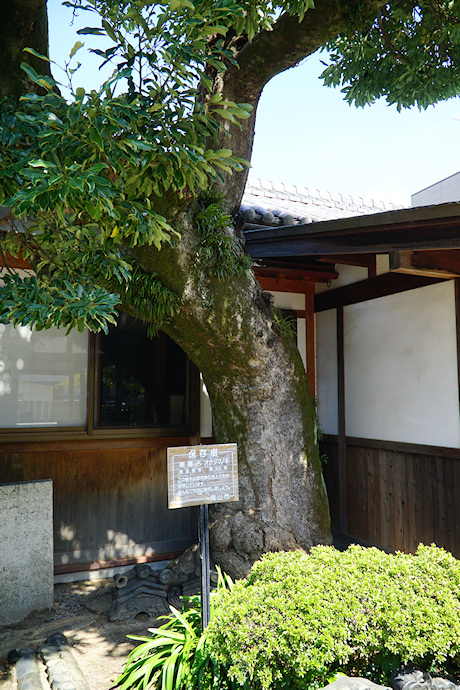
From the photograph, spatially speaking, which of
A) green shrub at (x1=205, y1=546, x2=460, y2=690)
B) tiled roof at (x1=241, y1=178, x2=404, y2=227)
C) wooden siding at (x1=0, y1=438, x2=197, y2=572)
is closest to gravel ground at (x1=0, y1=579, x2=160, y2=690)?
wooden siding at (x1=0, y1=438, x2=197, y2=572)

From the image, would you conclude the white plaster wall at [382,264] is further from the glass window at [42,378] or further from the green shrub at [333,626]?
the green shrub at [333,626]

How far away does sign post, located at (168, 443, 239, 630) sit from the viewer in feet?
9.86

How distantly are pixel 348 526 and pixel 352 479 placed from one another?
0.57 m

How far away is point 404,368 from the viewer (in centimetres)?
541

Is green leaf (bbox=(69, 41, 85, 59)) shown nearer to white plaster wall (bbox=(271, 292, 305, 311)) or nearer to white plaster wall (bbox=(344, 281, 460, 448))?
white plaster wall (bbox=(344, 281, 460, 448))

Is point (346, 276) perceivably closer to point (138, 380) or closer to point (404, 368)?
point (404, 368)

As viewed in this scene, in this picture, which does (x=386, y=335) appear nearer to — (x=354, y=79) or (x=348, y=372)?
(x=348, y=372)

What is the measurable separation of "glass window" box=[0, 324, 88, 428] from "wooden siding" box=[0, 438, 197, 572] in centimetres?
28

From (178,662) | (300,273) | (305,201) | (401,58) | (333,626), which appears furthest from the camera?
(305,201)

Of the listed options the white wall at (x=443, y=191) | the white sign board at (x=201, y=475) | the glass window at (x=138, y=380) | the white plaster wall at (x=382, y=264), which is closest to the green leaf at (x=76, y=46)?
the white sign board at (x=201, y=475)

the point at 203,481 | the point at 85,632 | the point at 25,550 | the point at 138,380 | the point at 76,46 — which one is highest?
the point at 76,46

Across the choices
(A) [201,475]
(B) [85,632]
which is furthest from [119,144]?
(B) [85,632]

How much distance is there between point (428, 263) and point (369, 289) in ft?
4.88

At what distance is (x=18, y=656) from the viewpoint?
3537 millimetres
